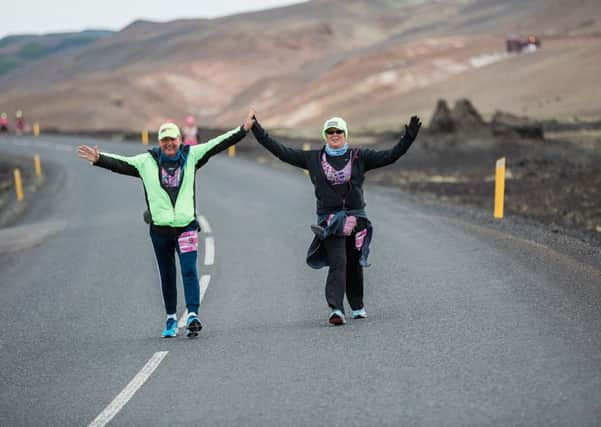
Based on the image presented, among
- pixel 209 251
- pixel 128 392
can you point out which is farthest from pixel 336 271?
pixel 209 251

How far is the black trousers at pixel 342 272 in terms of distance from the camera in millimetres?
9828

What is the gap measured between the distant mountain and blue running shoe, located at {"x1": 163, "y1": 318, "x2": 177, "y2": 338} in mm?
53813

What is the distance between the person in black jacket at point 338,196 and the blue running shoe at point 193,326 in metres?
1.23

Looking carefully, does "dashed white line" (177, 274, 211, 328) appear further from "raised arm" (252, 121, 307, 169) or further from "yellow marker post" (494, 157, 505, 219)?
"yellow marker post" (494, 157, 505, 219)

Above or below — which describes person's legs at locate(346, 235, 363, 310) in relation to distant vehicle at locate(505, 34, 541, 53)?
below

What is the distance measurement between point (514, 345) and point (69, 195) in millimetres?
24364

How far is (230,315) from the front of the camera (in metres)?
10.8

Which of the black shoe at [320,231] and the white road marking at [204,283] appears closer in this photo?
the black shoe at [320,231]

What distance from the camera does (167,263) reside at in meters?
9.71

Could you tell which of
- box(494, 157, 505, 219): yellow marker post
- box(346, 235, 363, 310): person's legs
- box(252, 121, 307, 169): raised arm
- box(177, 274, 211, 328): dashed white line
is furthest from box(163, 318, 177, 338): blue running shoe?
box(494, 157, 505, 219): yellow marker post

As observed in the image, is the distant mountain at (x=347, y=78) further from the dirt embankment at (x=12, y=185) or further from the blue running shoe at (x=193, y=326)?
the blue running shoe at (x=193, y=326)

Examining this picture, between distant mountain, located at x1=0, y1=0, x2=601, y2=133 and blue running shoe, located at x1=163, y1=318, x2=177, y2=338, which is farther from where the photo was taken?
distant mountain, located at x1=0, y1=0, x2=601, y2=133

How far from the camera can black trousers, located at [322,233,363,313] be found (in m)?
9.83

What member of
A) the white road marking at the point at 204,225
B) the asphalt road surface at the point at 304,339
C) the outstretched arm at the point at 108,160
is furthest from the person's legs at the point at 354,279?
the white road marking at the point at 204,225
